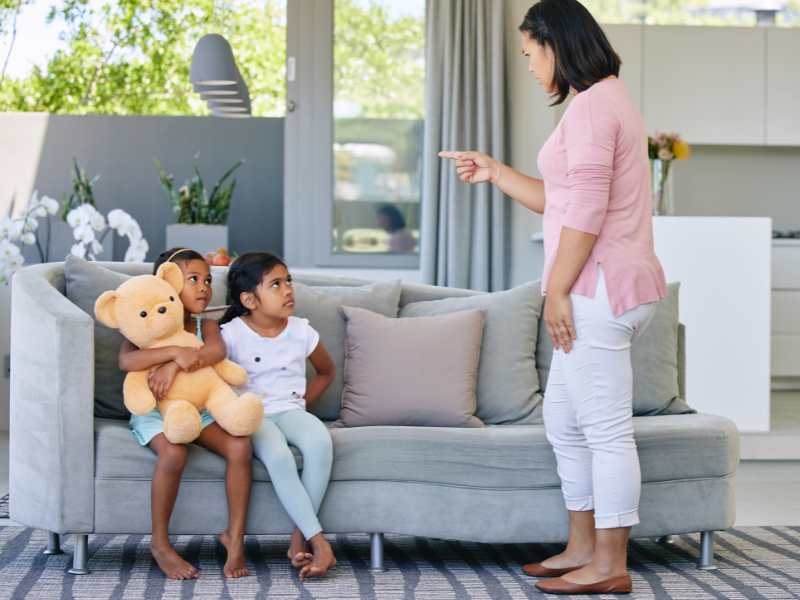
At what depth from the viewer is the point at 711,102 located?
6.21 meters

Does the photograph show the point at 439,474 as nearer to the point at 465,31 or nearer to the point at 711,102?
the point at 465,31

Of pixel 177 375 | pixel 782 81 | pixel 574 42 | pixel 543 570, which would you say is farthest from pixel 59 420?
pixel 782 81

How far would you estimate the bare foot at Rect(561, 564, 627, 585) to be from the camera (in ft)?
8.81

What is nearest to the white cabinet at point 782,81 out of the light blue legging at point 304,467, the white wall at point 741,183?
the white wall at point 741,183

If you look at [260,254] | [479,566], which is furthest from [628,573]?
[260,254]

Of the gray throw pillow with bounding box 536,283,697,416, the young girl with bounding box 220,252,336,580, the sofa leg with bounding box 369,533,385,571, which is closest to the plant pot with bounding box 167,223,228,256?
the young girl with bounding box 220,252,336,580

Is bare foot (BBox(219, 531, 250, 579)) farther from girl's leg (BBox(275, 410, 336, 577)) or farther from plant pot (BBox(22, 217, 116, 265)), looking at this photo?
plant pot (BBox(22, 217, 116, 265))

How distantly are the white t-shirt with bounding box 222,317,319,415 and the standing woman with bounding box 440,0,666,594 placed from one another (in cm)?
73

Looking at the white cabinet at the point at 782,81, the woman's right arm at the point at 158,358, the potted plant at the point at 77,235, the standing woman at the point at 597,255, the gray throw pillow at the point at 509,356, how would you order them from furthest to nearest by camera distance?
1. the white cabinet at the point at 782,81
2. the potted plant at the point at 77,235
3. the gray throw pillow at the point at 509,356
4. the woman's right arm at the point at 158,358
5. the standing woman at the point at 597,255

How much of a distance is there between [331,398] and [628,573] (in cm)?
95

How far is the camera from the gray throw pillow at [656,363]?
335cm

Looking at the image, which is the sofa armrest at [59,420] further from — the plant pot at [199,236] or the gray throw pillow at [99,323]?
the plant pot at [199,236]

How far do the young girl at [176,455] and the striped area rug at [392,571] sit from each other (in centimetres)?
6

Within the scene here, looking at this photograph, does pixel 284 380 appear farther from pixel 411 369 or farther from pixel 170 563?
pixel 170 563
